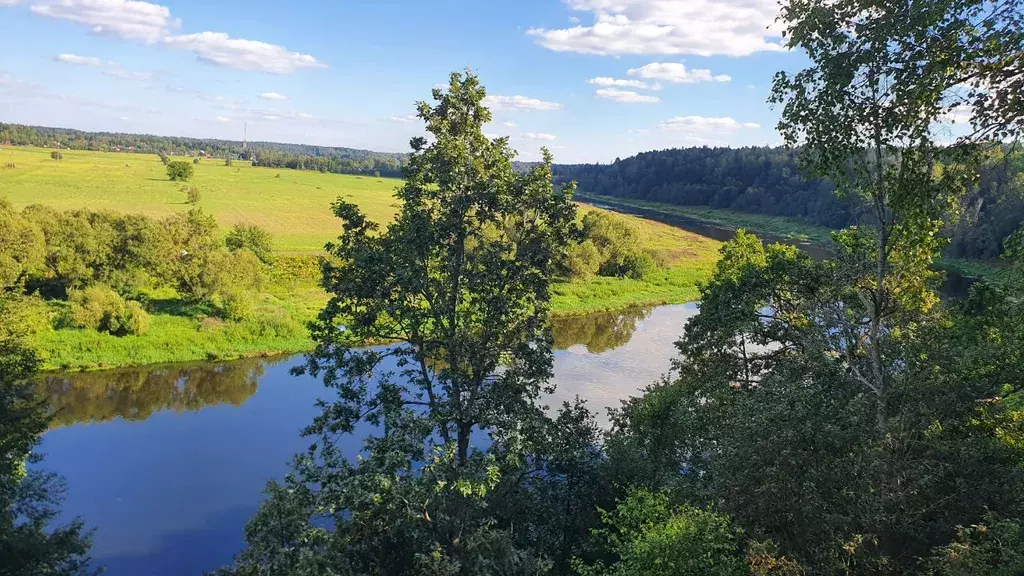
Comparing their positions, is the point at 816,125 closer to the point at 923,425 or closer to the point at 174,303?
the point at 923,425

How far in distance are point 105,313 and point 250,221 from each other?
157 feet

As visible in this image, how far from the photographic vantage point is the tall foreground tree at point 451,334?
11.4 metres

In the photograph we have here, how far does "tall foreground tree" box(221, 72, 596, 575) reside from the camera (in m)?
11.4

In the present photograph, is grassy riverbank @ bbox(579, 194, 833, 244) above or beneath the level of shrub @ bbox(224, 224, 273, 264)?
Result: above

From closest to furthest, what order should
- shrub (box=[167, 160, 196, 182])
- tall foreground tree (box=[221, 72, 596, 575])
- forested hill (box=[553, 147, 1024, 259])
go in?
tall foreground tree (box=[221, 72, 596, 575]) < shrub (box=[167, 160, 196, 182]) < forested hill (box=[553, 147, 1024, 259])

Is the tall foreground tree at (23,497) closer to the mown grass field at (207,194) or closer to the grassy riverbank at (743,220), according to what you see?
the mown grass field at (207,194)

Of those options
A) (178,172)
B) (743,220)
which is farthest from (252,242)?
(743,220)

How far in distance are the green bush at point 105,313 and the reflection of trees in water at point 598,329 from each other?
88.9ft

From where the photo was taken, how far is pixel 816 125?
9672 millimetres

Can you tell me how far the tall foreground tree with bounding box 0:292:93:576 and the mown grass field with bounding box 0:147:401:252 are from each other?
43.9 metres

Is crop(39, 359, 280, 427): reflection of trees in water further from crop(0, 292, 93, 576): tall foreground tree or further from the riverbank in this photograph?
the riverbank

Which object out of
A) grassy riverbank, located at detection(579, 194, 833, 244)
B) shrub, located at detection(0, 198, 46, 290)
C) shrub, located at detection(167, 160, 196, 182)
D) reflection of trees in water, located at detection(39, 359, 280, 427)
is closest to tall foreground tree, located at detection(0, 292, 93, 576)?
reflection of trees in water, located at detection(39, 359, 280, 427)

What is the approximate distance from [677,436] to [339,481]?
44.5ft

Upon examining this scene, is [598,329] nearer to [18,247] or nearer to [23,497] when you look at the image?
[23,497]
